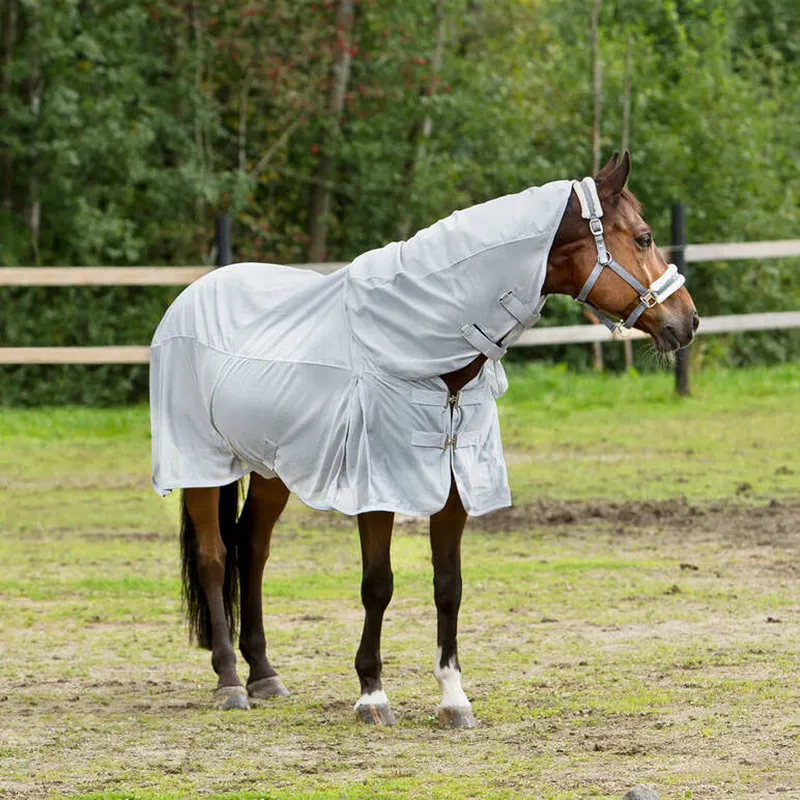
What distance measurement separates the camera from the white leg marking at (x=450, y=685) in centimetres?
541

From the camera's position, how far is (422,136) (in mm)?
20641

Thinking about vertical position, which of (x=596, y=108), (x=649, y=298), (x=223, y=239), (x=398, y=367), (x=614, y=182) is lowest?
(x=223, y=239)

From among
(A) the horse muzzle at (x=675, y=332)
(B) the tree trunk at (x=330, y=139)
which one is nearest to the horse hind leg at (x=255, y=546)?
(A) the horse muzzle at (x=675, y=332)

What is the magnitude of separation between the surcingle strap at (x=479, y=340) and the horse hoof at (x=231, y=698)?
163 cm

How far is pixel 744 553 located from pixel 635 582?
97cm

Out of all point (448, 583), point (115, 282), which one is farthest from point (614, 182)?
point (115, 282)

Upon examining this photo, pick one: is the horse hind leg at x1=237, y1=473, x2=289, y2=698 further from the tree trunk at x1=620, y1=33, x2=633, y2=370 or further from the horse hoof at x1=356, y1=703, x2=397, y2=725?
the tree trunk at x1=620, y1=33, x2=633, y2=370

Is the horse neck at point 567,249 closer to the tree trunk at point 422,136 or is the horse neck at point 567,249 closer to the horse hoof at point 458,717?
the horse hoof at point 458,717

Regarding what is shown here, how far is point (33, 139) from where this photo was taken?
18.5 m

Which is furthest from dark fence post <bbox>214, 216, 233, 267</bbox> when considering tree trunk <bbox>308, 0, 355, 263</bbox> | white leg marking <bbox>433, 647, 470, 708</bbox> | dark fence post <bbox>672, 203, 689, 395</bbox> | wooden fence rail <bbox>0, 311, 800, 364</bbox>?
white leg marking <bbox>433, 647, 470, 708</bbox>

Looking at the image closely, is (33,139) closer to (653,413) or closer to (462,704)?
(653,413)

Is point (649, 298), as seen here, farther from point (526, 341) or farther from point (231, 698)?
point (526, 341)

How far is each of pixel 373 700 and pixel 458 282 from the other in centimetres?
146

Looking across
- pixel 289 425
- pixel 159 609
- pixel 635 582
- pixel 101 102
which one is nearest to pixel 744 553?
pixel 635 582
